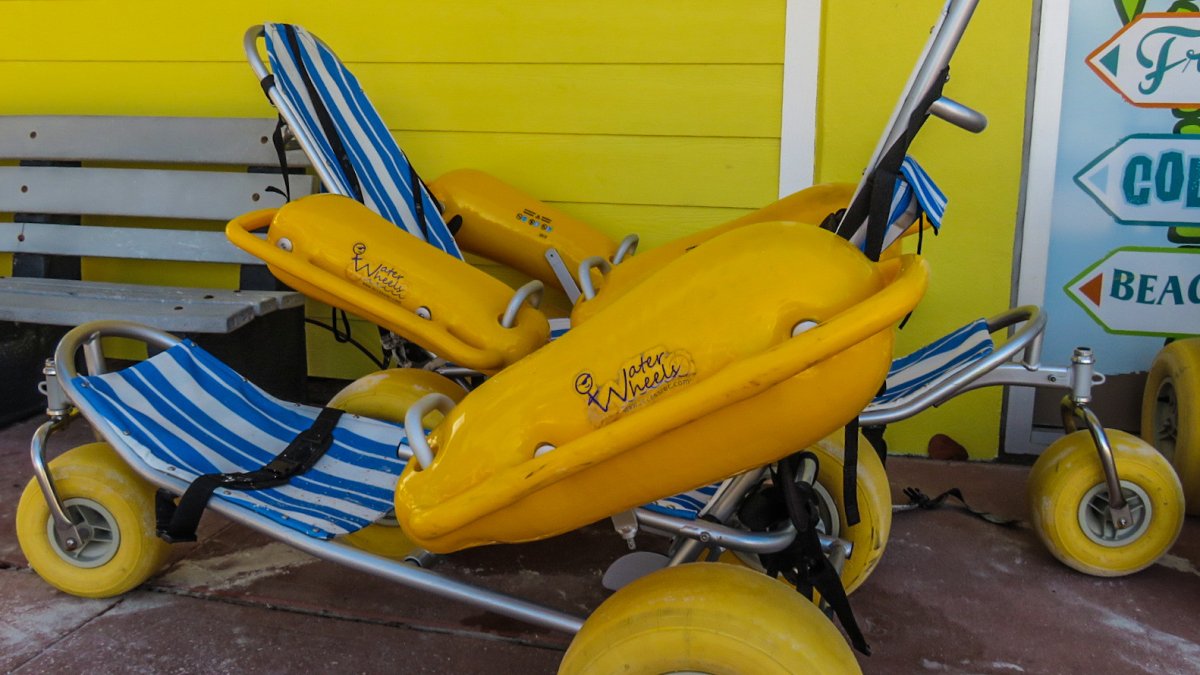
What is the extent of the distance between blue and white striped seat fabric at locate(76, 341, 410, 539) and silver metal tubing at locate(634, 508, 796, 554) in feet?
1.52

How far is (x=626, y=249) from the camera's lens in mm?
2689

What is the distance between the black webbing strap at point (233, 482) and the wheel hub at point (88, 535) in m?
0.20

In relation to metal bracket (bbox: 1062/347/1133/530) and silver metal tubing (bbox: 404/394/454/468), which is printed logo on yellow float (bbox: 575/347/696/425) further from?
metal bracket (bbox: 1062/347/1133/530)

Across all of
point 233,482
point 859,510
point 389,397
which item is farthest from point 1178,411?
point 233,482

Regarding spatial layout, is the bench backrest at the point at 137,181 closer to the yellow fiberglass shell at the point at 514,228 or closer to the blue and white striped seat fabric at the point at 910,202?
the yellow fiberglass shell at the point at 514,228

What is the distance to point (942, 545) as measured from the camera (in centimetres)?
234

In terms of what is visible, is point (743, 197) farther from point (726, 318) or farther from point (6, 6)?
point (6, 6)

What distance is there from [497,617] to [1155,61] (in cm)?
234

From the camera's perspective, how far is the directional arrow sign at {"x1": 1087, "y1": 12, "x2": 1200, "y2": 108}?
2643 mm

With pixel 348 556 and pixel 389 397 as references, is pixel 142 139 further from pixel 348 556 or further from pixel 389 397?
pixel 348 556

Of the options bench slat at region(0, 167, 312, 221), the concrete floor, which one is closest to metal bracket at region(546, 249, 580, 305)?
the concrete floor

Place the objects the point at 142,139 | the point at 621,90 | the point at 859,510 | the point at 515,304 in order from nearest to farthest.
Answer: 1. the point at 859,510
2. the point at 515,304
3. the point at 621,90
4. the point at 142,139

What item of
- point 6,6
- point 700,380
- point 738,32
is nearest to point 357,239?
point 700,380

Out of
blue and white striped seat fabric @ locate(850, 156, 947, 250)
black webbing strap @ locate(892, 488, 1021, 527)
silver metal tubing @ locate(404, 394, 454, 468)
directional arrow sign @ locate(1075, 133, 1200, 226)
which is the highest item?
blue and white striped seat fabric @ locate(850, 156, 947, 250)
